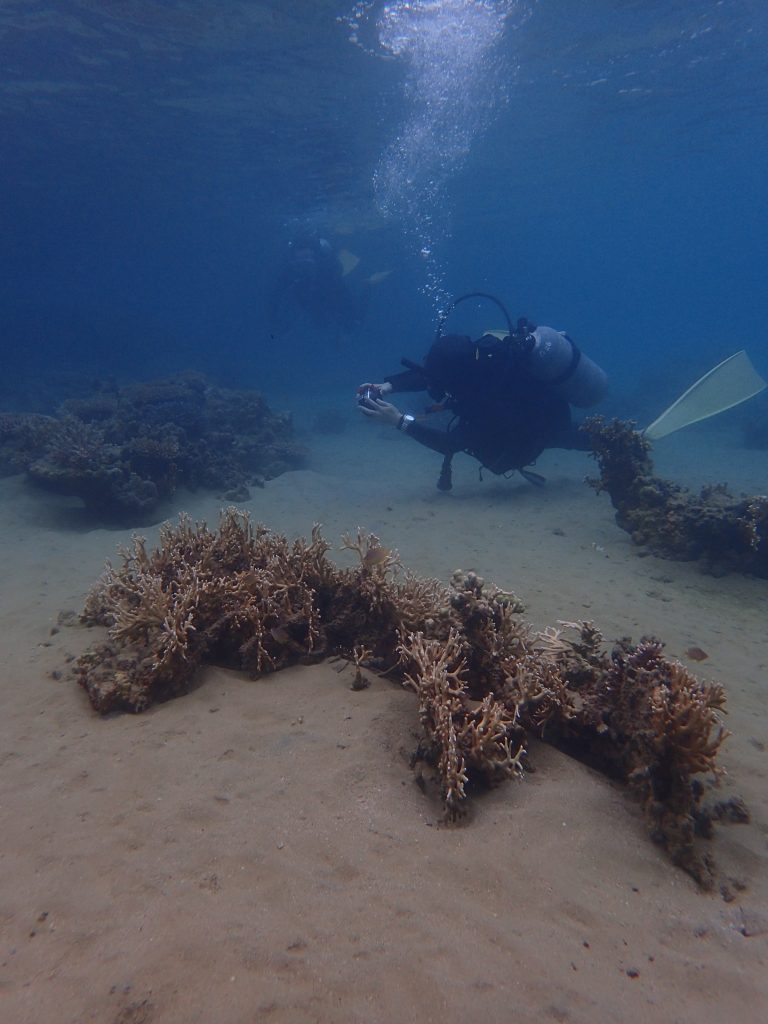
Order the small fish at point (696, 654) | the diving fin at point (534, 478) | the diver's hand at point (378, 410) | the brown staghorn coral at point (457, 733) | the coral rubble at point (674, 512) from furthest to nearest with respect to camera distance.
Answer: the diving fin at point (534, 478), the diver's hand at point (378, 410), the coral rubble at point (674, 512), the small fish at point (696, 654), the brown staghorn coral at point (457, 733)

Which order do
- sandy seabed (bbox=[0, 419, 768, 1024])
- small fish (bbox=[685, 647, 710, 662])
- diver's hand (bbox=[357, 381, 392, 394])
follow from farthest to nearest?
diver's hand (bbox=[357, 381, 392, 394]) < small fish (bbox=[685, 647, 710, 662]) < sandy seabed (bbox=[0, 419, 768, 1024])

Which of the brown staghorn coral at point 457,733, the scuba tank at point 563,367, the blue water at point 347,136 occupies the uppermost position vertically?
the blue water at point 347,136

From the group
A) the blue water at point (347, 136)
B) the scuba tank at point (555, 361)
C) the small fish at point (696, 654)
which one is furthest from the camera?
the blue water at point (347, 136)

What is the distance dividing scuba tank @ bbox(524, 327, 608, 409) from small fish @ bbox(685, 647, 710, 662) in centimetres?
612

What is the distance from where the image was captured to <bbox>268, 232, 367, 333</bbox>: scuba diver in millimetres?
28297

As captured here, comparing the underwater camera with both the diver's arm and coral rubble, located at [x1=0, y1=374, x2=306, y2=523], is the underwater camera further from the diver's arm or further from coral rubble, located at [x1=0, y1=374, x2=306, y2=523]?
coral rubble, located at [x1=0, y1=374, x2=306, y2=523]

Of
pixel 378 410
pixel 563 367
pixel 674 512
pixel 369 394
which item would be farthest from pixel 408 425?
pixel 674 512

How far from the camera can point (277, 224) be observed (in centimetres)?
4919

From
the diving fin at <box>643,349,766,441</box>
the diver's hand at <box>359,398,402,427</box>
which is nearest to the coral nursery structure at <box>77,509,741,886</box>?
the diver's hand at <box>359,398,402,427</box>

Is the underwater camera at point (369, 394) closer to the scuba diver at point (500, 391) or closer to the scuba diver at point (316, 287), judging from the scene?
the scuba diver at point (500, 391)

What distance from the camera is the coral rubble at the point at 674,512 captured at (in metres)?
7.80

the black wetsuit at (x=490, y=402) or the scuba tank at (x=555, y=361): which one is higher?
the scuba tank at (x=555, y=361)

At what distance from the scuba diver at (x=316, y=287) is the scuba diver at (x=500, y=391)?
798 inches

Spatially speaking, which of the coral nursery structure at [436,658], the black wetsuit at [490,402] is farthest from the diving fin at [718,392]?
the coral nursery structure at [436,658]
